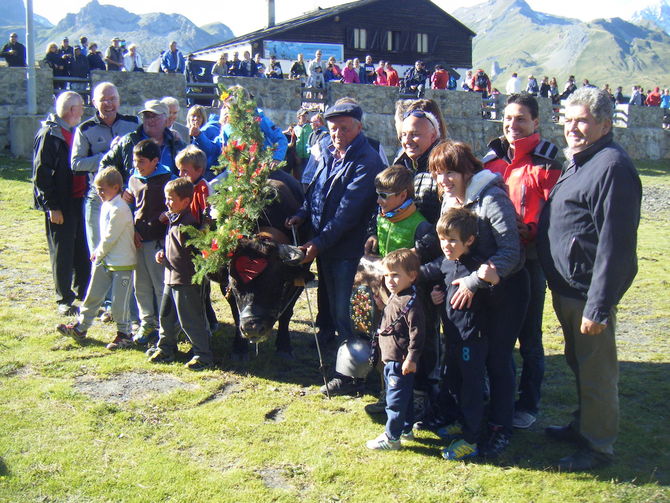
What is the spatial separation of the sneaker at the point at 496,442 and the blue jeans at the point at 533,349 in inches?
23.9

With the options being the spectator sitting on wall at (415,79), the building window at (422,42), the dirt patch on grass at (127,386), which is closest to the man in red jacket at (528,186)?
the dirt patch on grass at (127,386)

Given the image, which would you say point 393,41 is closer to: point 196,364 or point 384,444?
point 196,364

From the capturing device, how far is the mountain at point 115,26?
162 metres

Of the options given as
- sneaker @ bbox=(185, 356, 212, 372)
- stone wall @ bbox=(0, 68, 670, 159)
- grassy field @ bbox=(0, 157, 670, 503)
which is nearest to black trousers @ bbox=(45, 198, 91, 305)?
grassy field @ bbox=(0, 157, 670, 503)

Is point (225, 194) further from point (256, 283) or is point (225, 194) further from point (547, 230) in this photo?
point (547, 230)

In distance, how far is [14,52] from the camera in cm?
1853

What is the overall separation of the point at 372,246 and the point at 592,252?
173 centimetres

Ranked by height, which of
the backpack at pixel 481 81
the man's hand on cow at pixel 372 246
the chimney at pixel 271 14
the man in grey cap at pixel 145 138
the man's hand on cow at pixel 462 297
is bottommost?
the man's hand on cow at pixel 462 297

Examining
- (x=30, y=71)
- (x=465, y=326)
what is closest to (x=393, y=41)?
(x=30, y=71)

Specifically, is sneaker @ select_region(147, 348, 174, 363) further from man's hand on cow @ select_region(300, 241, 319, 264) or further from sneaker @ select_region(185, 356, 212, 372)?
man's hand on cow @ select_region(300, 241, 319, 264)

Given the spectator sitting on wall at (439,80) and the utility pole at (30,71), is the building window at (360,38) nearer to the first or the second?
the spectator sitting on wall at (439,80)

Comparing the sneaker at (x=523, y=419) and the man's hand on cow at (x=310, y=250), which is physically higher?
the man's hand on cow at (x=310, y=250)

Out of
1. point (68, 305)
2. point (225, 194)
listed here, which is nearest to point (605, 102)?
point (225, 194)

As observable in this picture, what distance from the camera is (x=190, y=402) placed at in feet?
17.4
